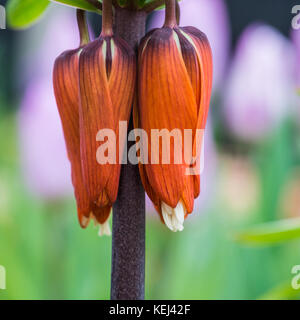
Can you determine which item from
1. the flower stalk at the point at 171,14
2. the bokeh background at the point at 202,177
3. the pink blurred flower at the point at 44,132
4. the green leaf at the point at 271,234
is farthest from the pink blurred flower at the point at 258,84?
the flower stalk at the point at 171,14

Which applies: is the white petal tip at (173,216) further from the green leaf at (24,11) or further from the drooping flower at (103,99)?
the green leaf at (24,11)

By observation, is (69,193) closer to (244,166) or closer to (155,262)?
(155,262)

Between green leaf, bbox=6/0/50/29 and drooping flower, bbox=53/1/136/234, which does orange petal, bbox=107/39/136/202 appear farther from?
green leaf, bbox=6/0/50/29

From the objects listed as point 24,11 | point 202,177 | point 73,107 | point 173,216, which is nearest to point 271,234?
point 173,216

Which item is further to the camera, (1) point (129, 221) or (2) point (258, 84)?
(2) point (258, 84)

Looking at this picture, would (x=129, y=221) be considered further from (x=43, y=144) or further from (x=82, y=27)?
(x=43, y=144)

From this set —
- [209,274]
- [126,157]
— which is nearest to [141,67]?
[126,157]

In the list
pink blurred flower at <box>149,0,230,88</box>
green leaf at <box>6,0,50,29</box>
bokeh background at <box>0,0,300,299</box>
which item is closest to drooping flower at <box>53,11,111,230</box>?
green leaf at <box>6,0,50,29</box>
